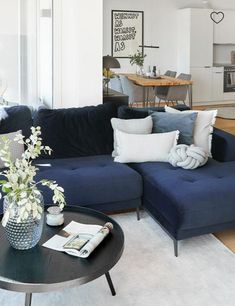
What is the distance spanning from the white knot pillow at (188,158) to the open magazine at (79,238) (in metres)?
1.15

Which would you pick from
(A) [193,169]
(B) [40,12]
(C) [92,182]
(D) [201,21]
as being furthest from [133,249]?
(D) [201,21]

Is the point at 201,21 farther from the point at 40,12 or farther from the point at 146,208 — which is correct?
the point at 146,208

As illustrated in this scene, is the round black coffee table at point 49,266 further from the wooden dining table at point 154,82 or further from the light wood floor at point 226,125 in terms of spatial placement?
the wooden dining table at point 154,82

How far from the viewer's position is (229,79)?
912 cm

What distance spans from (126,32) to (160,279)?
715 centimetres

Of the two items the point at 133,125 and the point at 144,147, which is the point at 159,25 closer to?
the point at 133,125

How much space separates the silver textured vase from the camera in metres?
2.05

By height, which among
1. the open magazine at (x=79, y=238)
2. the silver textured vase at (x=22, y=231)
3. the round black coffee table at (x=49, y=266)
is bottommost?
the round black coffee table at (x=49, y=266)

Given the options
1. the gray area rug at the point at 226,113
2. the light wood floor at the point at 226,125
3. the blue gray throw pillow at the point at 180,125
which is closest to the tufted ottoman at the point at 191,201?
the blue gray throw pillow at the point at 180,125

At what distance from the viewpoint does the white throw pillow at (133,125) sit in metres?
3.59

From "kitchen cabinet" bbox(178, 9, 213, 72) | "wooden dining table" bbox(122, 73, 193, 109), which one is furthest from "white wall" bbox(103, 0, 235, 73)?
"wooden dining table" bbox(122, 73, 193, 109)

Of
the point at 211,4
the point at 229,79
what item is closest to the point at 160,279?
the point at 229,79

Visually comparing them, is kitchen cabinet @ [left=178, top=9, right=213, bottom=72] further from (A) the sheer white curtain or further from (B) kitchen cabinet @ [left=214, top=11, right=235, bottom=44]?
(A) the sheer white curtain

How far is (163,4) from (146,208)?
6684mm
